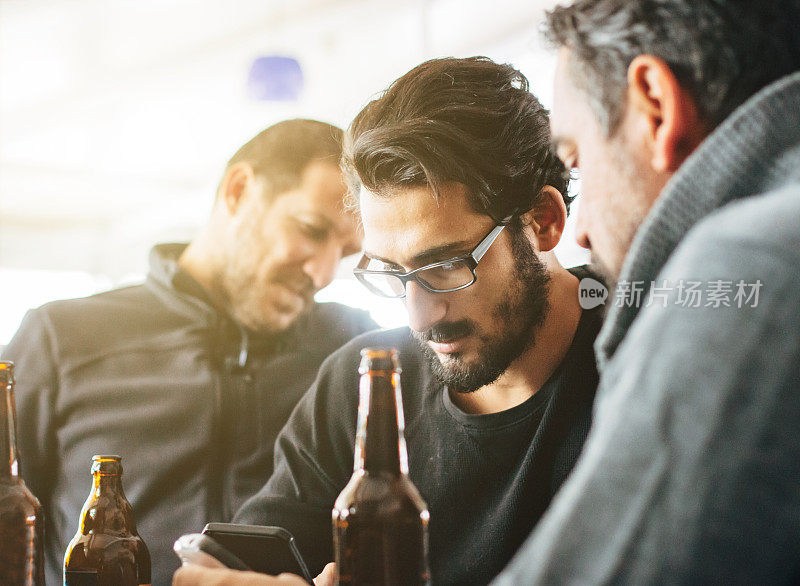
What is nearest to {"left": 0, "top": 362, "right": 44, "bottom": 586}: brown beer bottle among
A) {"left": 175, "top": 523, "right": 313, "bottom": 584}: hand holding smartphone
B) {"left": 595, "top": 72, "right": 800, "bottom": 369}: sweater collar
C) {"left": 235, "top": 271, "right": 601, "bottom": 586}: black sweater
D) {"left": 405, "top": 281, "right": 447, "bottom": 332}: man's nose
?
{"left": 175, "top": 523, "right": 313, "bottom": 584}: hand holding smartphone

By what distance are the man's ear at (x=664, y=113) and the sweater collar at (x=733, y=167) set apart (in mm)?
113

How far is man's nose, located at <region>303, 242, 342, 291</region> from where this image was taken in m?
1.71

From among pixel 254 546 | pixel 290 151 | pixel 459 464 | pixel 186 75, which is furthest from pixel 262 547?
pixel 186 75

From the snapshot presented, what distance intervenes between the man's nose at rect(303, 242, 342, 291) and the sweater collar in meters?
1.20

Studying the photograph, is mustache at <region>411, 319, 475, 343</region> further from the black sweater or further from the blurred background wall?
the blurred background wall

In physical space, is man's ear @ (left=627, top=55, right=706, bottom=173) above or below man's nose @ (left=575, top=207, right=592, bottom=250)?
above

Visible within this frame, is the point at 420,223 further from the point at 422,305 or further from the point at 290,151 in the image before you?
the point at 290,151

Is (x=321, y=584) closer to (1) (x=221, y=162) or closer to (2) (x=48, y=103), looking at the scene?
(2) (x=48, y=103)

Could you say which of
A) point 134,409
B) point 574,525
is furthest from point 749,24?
point 134,409

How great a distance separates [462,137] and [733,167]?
28.5 inches

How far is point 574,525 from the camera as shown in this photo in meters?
0.44

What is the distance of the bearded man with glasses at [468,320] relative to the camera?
1.16 metres

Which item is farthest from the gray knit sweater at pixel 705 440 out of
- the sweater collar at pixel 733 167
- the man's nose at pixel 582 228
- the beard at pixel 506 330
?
the beard at pixel 506 330

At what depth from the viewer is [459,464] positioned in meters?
1.21
